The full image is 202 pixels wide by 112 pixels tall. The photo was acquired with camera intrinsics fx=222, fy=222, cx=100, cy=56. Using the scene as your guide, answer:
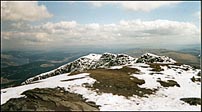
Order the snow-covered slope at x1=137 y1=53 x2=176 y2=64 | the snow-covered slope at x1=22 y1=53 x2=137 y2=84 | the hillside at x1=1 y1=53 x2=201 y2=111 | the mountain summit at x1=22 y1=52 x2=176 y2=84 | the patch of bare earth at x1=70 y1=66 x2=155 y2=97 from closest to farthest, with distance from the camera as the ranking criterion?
the hillside at x1=1 y1=53 x2=201 y2=111
the patch of bare earth at x1=70 y1=66 x2=155 y2=97
the snow-covered slope at x1=137 y1=53 x2=176 y2=64
the mountain summit at x1=22 y1=52 x2=176 y2=84
the snow-covered slope at x1=22 y1=53 x2=137 y2=84

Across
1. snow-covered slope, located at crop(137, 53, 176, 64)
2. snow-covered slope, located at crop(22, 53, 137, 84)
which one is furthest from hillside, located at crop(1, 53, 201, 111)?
snow-covered slope, located at crop(22, 53, 137, 84)

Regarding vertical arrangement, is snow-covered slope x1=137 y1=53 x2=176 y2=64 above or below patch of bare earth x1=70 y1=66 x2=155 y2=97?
above

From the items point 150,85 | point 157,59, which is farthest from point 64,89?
point 157,59

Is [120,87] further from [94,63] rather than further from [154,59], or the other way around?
[94,63]

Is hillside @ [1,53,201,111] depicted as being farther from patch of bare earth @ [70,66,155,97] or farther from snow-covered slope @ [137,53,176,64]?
snow-covered slope @ [137,53,176,64]

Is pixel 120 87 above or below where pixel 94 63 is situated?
below

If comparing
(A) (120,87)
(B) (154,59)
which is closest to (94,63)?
(B) (154,59)

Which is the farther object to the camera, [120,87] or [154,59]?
[154,59]

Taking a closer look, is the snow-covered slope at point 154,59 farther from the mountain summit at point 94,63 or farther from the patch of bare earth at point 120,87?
the patch of bare earth at point 120,87

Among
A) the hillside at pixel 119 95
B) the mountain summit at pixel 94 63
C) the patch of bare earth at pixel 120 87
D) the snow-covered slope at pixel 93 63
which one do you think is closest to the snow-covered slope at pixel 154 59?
the mountain summit at pixel 94 63

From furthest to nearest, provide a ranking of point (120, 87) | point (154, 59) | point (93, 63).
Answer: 1. point (93, 63)
2. point (154, 59)
3. point (120, 87)

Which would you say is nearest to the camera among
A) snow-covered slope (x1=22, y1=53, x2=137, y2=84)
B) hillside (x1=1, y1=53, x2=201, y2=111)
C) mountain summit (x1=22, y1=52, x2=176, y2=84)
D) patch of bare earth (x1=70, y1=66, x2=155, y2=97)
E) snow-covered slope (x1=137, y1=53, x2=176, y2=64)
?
hillside (x1=1, y1=53, x2=201, y2=111)

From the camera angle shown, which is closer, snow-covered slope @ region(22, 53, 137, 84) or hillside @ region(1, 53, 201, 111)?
hillside @ region(1, 53, 201, 111)
